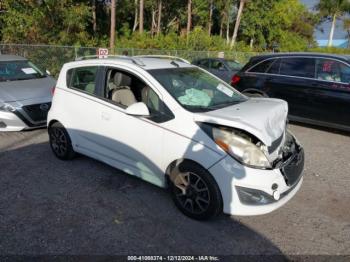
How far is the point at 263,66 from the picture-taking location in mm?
7895

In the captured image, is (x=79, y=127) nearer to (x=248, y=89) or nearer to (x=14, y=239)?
(x=14, y=239)

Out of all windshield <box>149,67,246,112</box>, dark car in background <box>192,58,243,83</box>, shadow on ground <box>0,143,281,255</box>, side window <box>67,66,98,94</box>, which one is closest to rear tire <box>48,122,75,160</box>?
shadow on ground <box>0,143,281,255</box>

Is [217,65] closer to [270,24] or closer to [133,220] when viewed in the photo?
[133,220]

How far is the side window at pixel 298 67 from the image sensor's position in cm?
711

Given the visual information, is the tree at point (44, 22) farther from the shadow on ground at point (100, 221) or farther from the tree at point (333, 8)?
the tree at point (333, 8)

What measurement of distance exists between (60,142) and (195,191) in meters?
2.66

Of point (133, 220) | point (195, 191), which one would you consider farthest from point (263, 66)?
point (133, 220)

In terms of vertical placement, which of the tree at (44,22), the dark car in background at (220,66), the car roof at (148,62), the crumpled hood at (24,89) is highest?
the tree at (44,22)

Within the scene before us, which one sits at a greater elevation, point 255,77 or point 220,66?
point 255,77

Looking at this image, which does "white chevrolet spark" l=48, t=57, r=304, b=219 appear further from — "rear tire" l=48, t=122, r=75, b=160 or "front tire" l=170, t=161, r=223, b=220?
"rear tire" l=48, t=122, r=75, b=160

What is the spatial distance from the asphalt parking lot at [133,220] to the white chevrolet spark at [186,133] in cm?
29

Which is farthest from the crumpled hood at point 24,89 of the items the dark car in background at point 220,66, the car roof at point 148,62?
the dark car in background at point 220,66

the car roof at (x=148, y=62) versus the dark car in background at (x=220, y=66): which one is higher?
the car roof at (x=148, y=62)

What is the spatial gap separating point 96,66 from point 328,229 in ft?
11.3
